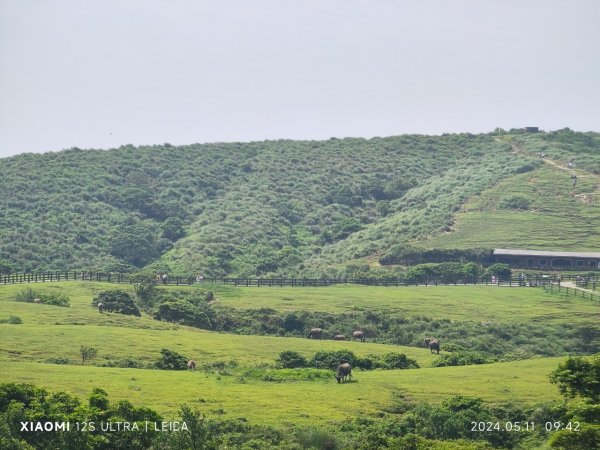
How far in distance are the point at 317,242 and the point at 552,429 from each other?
3844 inches

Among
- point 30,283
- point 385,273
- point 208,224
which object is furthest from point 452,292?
point 208,224

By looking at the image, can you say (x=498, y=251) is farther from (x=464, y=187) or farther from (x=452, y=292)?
(x=464, y=187)

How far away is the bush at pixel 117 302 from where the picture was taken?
257 ft

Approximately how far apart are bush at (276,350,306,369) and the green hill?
46945mm

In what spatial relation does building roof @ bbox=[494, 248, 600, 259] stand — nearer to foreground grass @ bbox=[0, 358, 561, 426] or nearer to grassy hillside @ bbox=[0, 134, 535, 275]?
grassy hillside @ bbox=[0, 134, 535, 275]

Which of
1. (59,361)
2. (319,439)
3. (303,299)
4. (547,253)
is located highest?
(547,253)

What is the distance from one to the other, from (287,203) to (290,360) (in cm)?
9838

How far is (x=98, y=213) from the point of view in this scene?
14712cm

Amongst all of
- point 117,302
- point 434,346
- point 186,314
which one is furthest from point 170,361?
point 186,314

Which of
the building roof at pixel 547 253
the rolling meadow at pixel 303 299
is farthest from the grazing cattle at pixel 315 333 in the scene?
the building roof at pixel 547 253

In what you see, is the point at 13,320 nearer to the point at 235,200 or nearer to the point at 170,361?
the point at 170,361

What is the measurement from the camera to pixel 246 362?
63094mm

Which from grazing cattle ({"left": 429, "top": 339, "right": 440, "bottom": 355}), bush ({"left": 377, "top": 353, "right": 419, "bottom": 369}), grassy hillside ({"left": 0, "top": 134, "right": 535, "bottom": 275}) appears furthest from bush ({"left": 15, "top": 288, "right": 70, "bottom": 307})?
grassy hillside ({"left": 0, "top": 134, "right": 535, "bottom": 275})

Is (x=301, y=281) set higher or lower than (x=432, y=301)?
higher
